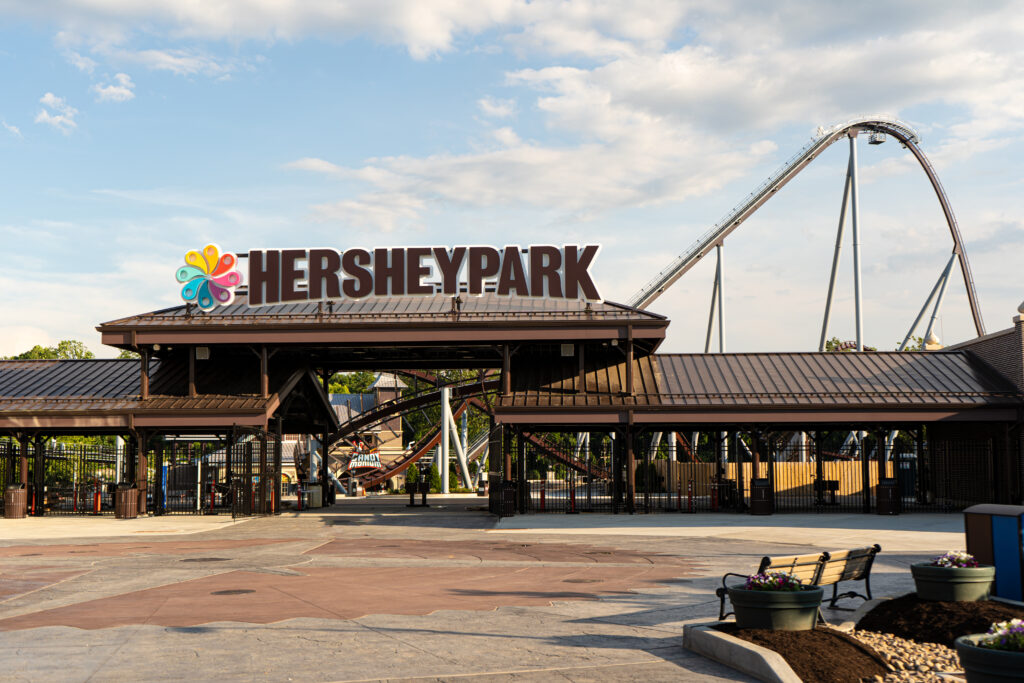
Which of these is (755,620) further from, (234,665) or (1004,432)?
(1004,432)

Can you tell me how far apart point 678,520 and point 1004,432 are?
13.2 metres

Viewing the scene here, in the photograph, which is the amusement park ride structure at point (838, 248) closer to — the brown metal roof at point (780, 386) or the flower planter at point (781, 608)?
the brown metal roof at point (780, 386)

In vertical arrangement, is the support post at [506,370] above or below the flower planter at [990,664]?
above

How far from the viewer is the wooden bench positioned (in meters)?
11.1

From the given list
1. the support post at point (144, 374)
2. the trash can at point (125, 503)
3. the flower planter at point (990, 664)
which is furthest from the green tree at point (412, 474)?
the flower planter at point (990, 664)

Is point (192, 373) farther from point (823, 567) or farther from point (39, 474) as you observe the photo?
point (823, 567)

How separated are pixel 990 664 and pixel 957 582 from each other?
514 cm

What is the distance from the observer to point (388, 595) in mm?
15148

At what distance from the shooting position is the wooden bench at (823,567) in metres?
11.1

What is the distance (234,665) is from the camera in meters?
10.0

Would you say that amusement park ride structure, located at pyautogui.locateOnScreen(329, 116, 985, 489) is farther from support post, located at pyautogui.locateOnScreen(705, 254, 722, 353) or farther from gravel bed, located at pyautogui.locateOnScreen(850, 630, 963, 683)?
gravel bed, located at pyautogui.locateOnScreen(850, 630, 963, 683)

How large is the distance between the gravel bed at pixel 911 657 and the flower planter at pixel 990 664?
2.38 m

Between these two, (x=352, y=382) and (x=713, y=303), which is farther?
(x=352, y=382)

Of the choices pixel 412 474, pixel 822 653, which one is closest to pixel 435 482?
pixel 412 474
